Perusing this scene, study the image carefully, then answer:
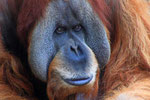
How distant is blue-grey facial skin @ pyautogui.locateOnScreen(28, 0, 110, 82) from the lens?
2.17 metres

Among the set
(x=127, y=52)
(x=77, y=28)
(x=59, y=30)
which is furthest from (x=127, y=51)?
(x=59, y=30)

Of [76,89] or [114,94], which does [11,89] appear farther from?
[114,94]

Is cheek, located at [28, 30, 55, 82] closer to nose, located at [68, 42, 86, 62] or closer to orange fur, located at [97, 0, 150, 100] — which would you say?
nose, located at [68, 42, 86, 62]

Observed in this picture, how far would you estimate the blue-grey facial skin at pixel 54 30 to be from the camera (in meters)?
2.17

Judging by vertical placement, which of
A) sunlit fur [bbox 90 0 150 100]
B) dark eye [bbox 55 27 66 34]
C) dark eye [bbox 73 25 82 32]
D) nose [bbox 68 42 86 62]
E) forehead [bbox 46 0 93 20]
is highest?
forehead [bbox 46 0 93 20]

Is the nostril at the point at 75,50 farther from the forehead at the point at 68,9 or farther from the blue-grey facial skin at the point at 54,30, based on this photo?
the forehead at the point at 68,9

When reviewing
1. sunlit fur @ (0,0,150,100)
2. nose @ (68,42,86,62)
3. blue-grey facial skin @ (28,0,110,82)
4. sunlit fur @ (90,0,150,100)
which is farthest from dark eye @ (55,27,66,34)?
sunlit fur @ (90,0,150,100)

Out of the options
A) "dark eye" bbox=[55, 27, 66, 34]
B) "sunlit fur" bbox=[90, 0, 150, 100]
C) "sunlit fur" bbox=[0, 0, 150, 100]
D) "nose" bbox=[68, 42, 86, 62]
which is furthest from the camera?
"sunlit fur" bbox=[90, 0, 150, 100]

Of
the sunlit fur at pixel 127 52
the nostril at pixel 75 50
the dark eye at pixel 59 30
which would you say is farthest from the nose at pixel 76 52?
the sunlit fur at pixel 127 52

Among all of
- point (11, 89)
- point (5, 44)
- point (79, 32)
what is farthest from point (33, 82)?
point (79, 32)

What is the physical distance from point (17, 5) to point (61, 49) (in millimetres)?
460

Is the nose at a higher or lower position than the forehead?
lower

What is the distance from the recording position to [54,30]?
2.20 metres

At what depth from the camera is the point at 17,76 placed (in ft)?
7.53
